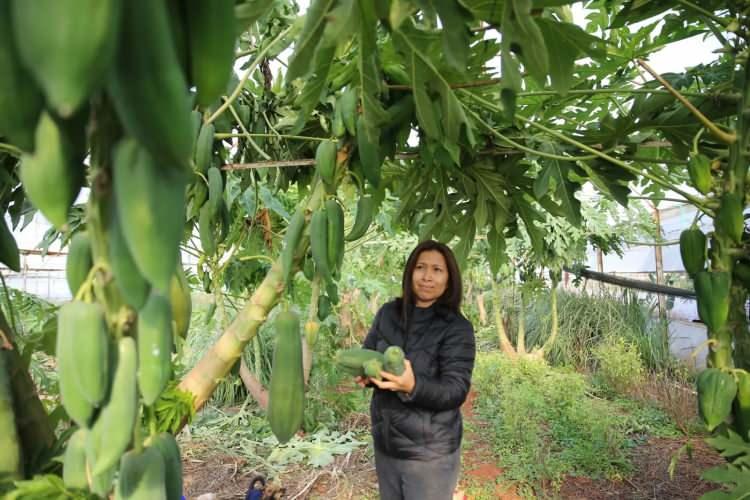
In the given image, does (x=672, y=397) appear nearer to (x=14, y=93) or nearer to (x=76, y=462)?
(x=76, y=462)

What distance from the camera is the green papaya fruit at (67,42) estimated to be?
0.27 metres

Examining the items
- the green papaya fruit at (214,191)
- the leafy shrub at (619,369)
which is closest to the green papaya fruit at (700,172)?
the green papaya fruit at (214,191)

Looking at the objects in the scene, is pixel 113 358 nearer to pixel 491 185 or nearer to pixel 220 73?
pixel 220 73

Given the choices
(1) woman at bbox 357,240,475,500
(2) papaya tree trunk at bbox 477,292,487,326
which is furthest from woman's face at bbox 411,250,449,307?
(2) papaya tree trunk at bbox 477,292,487,326

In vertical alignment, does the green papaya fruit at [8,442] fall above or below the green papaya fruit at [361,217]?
below

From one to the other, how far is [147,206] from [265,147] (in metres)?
1.79

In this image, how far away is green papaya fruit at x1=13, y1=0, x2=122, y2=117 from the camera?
272 millimetres

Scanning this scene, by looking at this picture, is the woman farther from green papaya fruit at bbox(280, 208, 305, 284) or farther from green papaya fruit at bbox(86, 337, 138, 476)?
green papaya fruit at bbox(86, 337, 138, 476)

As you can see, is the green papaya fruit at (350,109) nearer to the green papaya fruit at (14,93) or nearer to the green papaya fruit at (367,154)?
the green papaya fruit at (367,154)

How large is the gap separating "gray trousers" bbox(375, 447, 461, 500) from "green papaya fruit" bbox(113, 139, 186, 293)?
2098 millimetres

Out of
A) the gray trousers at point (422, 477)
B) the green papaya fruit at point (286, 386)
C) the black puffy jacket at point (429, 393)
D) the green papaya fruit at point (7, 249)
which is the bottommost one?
the gray trousers at point (422, 477)

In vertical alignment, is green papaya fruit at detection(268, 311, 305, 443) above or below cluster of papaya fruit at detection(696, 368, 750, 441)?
above

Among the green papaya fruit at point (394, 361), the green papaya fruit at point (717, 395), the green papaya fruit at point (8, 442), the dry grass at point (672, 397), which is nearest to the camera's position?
the green papaya fruit at point (8, 442)

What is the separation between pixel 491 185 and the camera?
207 cm
